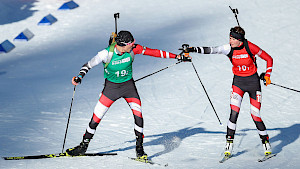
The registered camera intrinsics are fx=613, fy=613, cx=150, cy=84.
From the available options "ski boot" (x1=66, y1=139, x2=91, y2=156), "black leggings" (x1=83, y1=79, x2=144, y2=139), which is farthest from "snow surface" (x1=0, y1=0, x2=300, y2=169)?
"black leggings" (x1=83, y1=79, x2=144, y2=139)

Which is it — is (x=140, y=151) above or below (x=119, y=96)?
below

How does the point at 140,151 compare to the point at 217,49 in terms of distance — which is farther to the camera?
the point at 140,151

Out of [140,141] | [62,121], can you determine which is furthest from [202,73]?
[140,141]

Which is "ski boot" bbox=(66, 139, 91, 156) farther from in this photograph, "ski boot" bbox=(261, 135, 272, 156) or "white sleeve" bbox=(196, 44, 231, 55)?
"ski boot" bbox=(261, 135, 272, 156)

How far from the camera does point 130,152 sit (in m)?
9.74

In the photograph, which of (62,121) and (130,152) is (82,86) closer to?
(62,121)

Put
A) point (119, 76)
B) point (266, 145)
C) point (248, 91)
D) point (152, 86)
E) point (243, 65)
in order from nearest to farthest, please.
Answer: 1. point (119, 76)
2. point (243, 65)
3. point (248, 91)
4. point (266, 145)
5. point (152, 86)

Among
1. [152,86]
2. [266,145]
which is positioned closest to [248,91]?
[266,145]

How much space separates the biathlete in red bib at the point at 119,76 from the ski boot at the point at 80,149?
0.02m

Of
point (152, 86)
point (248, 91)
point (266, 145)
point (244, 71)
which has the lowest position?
point (266, 145)

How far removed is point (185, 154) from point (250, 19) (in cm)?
807

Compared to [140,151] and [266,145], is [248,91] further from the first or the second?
[140,151]

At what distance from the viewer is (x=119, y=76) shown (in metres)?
8.97

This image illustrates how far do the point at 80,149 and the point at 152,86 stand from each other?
3.88 metres
